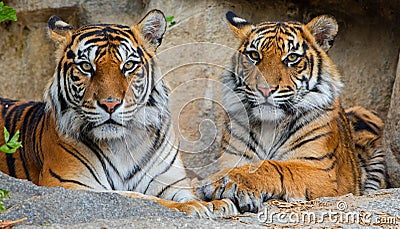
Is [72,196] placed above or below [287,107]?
below

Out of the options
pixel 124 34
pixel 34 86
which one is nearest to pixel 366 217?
pixel 124 34

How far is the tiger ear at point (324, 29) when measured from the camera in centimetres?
494

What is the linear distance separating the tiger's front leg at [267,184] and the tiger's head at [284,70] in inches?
16.0

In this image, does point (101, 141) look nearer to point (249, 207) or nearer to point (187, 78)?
point (249, 207)

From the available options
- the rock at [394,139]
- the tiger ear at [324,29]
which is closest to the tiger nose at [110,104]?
the tiger ear at [324,29]

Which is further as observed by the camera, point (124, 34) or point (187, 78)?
point (187, 78)

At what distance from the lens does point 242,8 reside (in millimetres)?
6473

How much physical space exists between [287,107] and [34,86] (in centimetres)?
322

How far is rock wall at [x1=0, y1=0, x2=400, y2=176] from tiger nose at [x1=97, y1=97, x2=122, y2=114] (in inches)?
70.9

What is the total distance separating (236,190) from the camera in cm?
413

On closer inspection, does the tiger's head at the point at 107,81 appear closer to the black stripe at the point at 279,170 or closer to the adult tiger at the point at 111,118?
the adult tiger at the point at 111,118

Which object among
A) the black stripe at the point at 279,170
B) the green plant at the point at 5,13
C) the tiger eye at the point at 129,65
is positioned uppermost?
the green plant at the point at 5,13

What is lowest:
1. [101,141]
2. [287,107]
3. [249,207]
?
[249,207]

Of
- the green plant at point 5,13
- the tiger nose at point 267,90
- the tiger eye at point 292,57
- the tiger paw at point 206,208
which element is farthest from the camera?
the tiger eye at point 292,57
